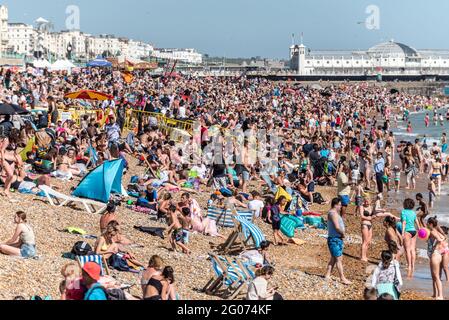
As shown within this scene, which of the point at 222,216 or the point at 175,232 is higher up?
the point at 175,232

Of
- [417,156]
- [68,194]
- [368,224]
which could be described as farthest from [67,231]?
[417,156]

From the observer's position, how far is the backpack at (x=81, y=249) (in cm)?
850

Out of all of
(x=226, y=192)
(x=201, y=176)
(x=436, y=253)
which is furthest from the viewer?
(x=201, y=176)

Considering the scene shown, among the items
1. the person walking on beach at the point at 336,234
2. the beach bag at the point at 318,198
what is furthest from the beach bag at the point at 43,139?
the person walking on beach at the point at 336,234

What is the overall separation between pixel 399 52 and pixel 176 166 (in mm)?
125453

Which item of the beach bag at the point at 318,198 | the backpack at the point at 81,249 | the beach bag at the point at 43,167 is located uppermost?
the beach bag at the point at 43,167

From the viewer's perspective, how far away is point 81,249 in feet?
28.0

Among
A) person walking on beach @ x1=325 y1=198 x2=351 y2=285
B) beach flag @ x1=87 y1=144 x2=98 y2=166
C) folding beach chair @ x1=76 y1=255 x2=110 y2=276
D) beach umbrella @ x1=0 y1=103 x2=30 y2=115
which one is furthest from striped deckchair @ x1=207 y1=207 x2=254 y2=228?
beach umbrella @ x1=0 y1=103 x2=30 y2=115

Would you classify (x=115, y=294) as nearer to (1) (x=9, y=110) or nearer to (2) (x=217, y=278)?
(2) (x=217, y=278)

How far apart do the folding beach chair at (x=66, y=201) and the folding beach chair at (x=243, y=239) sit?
2.10 m

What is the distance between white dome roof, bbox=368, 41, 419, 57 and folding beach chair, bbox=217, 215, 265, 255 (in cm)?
12773

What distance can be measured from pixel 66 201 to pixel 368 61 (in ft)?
410

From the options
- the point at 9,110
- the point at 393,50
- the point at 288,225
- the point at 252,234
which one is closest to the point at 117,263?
the point at 252,234

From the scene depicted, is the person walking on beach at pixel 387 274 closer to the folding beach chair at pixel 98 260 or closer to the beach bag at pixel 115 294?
the beach bag at pixel 115 294
